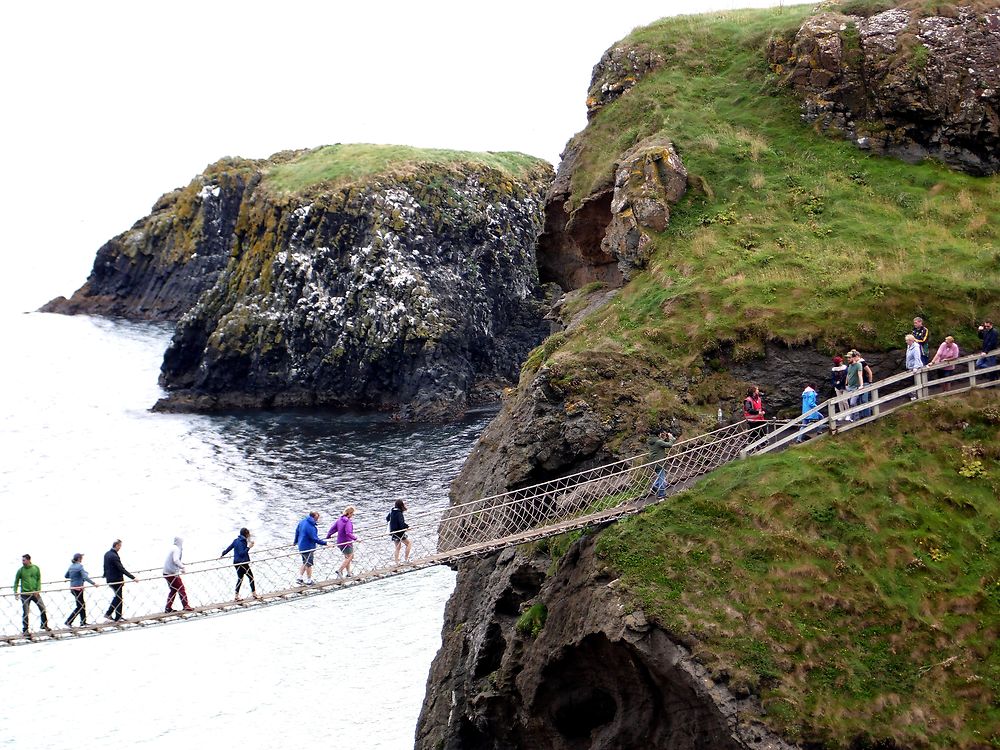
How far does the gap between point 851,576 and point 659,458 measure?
5799mm

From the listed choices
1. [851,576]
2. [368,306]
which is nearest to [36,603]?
[851,576]

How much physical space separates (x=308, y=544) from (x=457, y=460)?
37550 millimetres

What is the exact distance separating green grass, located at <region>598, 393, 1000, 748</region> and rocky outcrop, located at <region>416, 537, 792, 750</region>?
626mm

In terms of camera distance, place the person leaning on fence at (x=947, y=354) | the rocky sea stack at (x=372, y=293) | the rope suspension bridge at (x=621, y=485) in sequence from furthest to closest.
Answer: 1. the rocky sea stack at (x=372, y=293)
2. the person leaning on fence at (x=947, y=354)
3. the rope suspension bridge at (x=621, y=485)

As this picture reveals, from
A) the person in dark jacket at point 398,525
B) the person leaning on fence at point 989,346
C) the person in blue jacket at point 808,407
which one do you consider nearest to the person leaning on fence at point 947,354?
the person leaning on fence at point 989,346

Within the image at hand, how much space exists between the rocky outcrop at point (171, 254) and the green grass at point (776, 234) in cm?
6897

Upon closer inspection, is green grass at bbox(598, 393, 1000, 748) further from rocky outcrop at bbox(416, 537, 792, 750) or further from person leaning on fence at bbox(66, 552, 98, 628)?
person leaning on fence at bbox(66, 552, 98, 628)

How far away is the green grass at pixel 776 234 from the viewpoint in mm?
35438

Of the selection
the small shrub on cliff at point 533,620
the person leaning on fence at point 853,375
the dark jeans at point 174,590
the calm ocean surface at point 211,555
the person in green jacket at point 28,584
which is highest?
the person leaning on fence at point 853,375

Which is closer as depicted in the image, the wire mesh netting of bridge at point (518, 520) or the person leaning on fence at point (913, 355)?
the wire mesh netting of bridge at point (518, 520)

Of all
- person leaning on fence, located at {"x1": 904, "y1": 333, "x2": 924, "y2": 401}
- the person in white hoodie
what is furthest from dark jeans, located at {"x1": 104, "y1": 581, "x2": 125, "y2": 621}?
person leaning on fence, located at {"x1": 904, "y1": 333, "x2": 924, "y2": 401}

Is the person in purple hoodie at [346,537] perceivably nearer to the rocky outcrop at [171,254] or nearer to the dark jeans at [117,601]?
the dark jeans at [117,601]

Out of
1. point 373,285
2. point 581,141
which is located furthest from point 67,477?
point 581,141

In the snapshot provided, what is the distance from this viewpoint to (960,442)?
98.7 feet
